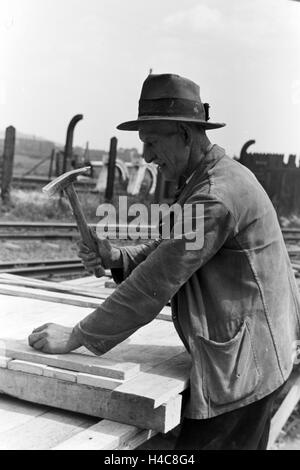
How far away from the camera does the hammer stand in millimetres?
2680

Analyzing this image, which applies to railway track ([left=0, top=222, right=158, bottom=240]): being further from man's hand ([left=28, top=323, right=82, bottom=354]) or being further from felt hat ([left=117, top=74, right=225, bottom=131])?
felt hat ([left=117, top=74, right=225, bottom=131])

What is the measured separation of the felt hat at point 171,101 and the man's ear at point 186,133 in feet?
0.17

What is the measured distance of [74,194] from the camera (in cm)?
279

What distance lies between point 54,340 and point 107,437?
577 millimetres

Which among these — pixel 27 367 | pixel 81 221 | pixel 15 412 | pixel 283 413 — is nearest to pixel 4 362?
pixel 27 367

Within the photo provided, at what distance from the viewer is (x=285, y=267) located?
269 centimetres

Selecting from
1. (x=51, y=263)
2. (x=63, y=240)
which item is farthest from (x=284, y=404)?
(x=63, y=240)

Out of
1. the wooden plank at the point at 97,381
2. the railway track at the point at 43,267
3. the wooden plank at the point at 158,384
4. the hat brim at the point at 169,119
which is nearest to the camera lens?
the wooden plank at the point at 158,384

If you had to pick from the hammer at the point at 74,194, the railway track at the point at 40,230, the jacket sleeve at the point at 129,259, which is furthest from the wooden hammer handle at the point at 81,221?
the railway track at the point at 40,230

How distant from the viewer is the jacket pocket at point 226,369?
237 cm

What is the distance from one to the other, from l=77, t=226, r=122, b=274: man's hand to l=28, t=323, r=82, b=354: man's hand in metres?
0.40

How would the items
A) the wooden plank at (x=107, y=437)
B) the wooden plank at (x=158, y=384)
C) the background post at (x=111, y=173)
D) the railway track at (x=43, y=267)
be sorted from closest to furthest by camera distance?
the wooden plank at (x=107, y=437) < the wooden plank at (x=158, y=384) < the railway track at (x=43, y=267) < the background post at (x=111, y=173)

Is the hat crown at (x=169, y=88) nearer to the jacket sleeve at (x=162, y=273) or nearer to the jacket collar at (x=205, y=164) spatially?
the jacket collar at (x=205, y=164)

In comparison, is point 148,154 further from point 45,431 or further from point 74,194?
point 45,431
